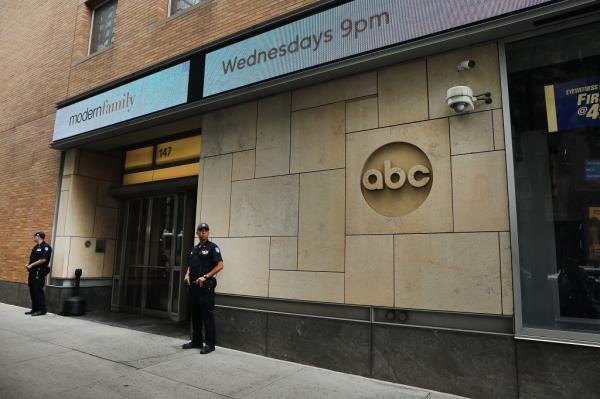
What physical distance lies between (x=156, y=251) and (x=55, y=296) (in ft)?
8.36

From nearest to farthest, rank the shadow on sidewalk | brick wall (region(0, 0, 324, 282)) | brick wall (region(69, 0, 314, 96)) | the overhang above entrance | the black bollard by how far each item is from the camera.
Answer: the overhang above entrance < brick wall (region(69, 0, 314, 96)) < the shadow on sidewalk < brick wall (region(0, 0, 324, 282)) < the black bollard

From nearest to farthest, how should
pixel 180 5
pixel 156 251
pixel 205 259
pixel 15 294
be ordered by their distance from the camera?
pixel 205 259, pixel 180 5, pixel 156 251, pixel 15 294

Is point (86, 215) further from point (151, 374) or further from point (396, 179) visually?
point (396, 179)

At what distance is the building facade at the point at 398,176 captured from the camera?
4.35 meters

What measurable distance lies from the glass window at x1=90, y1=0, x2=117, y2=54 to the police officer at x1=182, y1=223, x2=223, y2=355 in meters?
6.92

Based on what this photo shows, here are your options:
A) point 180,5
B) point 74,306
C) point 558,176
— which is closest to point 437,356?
point 558,176

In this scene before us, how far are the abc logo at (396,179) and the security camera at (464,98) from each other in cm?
70

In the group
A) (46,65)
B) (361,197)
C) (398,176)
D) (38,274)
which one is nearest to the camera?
(398,176)

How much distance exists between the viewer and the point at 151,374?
17.2 feet

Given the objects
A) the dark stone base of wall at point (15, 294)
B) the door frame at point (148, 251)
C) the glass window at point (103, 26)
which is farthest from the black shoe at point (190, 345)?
the glass window at point (103, 26)

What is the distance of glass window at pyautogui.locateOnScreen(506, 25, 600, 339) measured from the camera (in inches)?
167

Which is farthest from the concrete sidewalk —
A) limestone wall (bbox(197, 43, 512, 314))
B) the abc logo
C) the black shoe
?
the abc logo

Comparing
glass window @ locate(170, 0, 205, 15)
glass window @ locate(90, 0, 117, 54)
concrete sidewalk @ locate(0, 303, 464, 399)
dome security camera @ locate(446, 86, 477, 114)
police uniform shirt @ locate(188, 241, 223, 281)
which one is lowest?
concrete sidewalk @ locate(0, 303, 464, 399)

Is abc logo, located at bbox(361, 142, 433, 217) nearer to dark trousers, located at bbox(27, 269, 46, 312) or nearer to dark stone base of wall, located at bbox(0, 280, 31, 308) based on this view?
dark trousers, located at bbox(27, 269, 46, 312)
